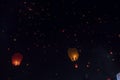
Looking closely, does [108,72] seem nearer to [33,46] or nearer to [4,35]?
[33,46]

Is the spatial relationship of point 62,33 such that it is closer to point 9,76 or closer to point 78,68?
point 78,68

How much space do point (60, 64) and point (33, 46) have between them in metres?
1.30

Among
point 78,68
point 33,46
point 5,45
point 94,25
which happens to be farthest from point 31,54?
point 94,25

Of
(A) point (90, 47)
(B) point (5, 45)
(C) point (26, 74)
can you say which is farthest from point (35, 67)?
(A) point (90, 47)

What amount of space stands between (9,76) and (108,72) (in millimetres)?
3911

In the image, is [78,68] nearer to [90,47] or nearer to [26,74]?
[90,47]

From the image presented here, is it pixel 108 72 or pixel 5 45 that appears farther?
pixel 108 72

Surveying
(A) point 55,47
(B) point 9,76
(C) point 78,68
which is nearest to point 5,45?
(B) point 9,76

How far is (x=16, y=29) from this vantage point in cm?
1198

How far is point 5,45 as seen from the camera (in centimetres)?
1191

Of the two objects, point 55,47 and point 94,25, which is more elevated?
point 94,25

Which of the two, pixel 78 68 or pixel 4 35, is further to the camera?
pixel 78 68

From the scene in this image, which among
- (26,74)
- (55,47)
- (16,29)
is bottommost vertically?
(26,74)

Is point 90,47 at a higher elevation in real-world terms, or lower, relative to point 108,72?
higher
